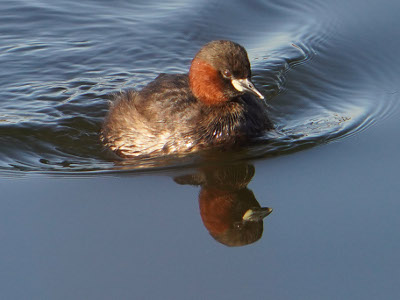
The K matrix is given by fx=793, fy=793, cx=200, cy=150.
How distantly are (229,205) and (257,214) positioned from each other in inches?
16.3

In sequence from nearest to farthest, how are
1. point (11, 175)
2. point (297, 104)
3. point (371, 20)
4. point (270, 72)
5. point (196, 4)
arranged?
point (11, 175) → point (297, 104) → point (270, 72) → point (371, 20) → point (196, 4)

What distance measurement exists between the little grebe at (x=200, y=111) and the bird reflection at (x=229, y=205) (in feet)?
1.60

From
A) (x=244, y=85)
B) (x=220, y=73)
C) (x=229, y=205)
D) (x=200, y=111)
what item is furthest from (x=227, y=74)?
(x=229, y=205)

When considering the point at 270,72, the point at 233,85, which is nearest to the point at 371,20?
the point at 270,72

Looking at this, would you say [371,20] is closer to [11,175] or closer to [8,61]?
[8,61]

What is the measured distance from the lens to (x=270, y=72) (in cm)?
1047

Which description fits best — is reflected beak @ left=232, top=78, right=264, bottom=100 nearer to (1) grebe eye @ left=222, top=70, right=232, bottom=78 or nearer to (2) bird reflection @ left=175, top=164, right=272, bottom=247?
(1) grebe eye @ left=222, top=70, right=232, bottom=78

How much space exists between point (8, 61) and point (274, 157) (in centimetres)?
449

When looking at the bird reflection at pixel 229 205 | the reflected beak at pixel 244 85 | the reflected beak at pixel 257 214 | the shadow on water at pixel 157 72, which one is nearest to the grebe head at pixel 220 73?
the reflected beak at pixel 244 85

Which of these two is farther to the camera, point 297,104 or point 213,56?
point 297,104

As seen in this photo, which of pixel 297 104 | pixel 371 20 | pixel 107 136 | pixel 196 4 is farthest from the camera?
pixel 196 4

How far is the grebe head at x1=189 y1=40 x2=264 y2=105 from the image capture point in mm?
8016

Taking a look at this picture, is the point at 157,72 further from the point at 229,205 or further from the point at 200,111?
the point at 229,205

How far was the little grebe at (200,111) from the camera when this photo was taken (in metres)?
8.09
